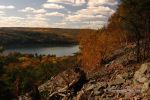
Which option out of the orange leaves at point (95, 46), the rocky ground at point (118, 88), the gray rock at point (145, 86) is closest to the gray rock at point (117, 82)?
the rocky ground at point (118, 88)

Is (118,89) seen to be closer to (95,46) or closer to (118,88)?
(118,88)

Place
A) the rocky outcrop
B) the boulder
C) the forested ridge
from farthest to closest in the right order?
the forested ridge
the boulder
the rocky outcrop

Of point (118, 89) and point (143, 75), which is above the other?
point (143, 75)

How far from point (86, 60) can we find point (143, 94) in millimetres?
56114

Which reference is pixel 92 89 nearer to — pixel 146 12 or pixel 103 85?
pixel 103 85

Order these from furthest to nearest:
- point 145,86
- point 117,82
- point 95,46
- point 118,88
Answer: point 95,46, point 117,82, point 118,88, point 145,86

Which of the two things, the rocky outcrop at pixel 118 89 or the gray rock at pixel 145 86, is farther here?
the rocky outcrop at pixel 118 89

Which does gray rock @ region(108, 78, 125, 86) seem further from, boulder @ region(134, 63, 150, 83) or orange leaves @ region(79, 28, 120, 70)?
orange leaves @ region(79, 28, 120, 70)

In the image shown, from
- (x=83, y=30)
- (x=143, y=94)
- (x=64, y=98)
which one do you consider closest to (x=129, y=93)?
(x=143, y=94)

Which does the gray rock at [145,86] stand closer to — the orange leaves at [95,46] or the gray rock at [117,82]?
the gray rock at [117,82]

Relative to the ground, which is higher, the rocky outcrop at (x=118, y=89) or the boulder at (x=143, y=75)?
the boulder at (x=143, y=75)

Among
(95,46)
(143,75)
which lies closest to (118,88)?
(143,75)

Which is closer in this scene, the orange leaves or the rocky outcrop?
the rocky outcrop

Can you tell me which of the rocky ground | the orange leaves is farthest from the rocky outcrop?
the orange leaves
